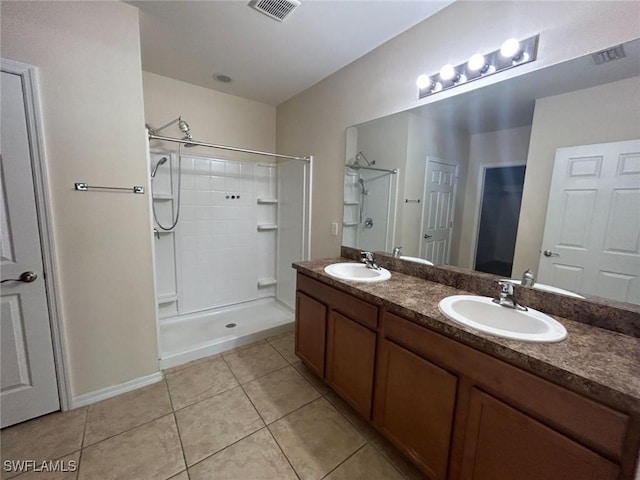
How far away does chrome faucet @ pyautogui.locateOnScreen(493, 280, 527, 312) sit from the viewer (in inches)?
48.4

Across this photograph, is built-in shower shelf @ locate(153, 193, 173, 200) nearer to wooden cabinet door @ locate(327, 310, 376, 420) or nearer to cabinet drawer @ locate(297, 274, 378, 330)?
cabinet drawer @ locate(297, 274, 378, 330)

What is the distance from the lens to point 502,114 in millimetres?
1421

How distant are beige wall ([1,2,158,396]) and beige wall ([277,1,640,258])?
1.48 m

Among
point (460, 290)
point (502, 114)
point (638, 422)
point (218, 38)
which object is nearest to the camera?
point (638, 422)

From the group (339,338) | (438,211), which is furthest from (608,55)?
(339,338)

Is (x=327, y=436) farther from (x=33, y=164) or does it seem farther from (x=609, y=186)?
(x=33, y=164)

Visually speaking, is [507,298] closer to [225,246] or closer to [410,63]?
[410,63]

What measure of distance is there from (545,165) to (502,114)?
0.36 m

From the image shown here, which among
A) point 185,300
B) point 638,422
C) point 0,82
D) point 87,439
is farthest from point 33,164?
point 638,422

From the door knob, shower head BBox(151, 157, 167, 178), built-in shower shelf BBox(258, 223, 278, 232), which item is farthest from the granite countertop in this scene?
shower head BBox(151, 157, 167, 178)

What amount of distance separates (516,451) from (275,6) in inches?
96.1

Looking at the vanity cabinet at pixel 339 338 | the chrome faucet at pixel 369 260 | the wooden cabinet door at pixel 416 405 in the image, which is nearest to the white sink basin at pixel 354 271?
the chrome faucet at pixel 369 260

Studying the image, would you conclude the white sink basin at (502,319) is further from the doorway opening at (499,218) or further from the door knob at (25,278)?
the door knob at (25,278)

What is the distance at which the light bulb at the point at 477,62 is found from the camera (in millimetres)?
1419
